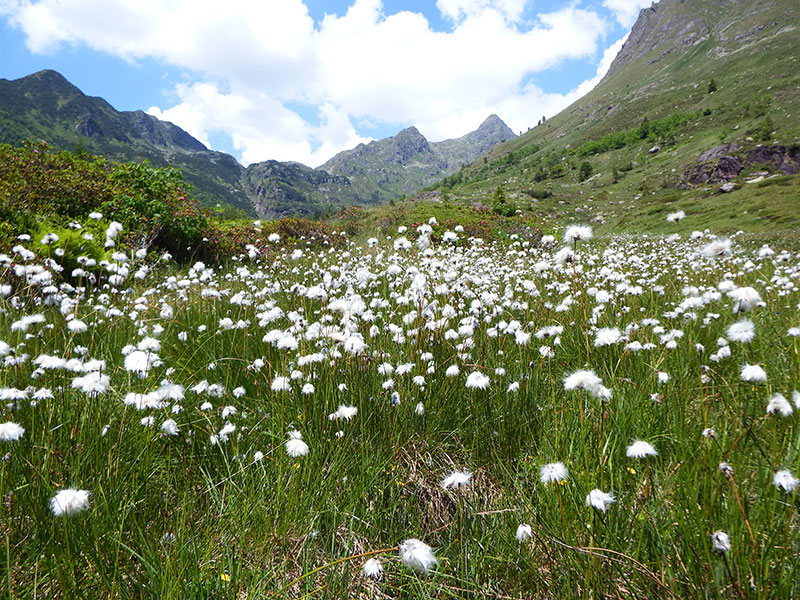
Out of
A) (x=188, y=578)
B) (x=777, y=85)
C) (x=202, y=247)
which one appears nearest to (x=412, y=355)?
(x=188, y=578)

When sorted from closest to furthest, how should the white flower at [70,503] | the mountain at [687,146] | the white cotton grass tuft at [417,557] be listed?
the white cotton grass tuft at [417,557] → the white flower at [70,503] → the mountain at [687,146]

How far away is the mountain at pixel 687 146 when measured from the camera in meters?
33.8

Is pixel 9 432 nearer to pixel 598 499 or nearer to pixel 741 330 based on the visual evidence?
pixel 598 499

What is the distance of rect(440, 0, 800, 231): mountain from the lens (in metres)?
33.8

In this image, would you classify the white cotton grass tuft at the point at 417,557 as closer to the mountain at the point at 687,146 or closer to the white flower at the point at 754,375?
the white flower at the point at 754,375

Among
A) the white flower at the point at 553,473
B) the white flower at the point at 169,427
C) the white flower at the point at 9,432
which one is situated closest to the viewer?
the white flower at the point at 553,473

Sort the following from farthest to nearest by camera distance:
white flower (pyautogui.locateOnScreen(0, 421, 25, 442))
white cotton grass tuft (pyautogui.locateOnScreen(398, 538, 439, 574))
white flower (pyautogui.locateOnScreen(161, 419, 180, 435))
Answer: white flower (pyautogui.locateOnScreen(161, 419, 180, 435)) < white flower (pyautogui.locateOnScreen(0, 421, 25, 442)) < white cotton grass tuft (pyautogui.locateOnScreen(398, 538, 439, 574))

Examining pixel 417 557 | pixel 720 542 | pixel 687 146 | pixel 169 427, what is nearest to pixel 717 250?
pixel 720 542

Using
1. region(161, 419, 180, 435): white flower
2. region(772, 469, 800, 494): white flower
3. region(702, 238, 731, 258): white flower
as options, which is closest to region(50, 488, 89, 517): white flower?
region(161, 419, 180, 435): white flower

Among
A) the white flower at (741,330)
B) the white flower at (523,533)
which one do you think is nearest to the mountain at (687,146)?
the white flower at (741,330)

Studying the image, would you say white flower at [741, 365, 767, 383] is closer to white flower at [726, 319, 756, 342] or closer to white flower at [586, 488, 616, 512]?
white flower at [726, 319, 756, 342]

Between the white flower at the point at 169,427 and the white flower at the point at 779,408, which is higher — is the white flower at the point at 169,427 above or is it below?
below

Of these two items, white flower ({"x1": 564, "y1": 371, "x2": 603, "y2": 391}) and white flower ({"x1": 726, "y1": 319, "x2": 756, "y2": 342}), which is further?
white flower ({"x1": 726, "y1": 319, "x2": 756, "y2": 342})

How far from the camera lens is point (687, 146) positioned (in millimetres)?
81438
